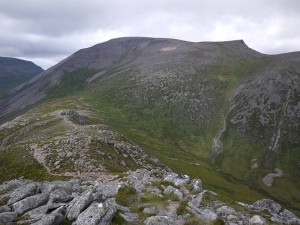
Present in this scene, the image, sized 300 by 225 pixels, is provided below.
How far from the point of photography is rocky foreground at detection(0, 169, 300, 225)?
28422mm

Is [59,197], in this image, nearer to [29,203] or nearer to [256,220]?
[29,203]

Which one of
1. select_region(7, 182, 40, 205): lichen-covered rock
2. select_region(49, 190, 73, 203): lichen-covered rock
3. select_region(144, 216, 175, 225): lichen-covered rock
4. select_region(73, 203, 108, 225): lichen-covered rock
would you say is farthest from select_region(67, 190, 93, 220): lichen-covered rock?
select_region(7, 182, 40, 205): lichen-covered rock

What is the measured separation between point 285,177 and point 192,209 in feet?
574

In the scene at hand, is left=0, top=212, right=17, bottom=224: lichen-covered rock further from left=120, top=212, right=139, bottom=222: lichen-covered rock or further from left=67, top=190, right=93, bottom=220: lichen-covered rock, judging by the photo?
left=120, top=212, right=139, bottom=222: lichen-covered rock

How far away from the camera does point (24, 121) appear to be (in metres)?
139

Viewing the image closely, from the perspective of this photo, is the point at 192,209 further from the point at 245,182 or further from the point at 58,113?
the point at 245,182

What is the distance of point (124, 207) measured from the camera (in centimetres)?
3350

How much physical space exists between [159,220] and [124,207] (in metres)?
5.25

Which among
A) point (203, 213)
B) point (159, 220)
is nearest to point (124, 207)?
point (159, 220)

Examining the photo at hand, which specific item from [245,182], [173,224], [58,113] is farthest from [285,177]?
[173,224]

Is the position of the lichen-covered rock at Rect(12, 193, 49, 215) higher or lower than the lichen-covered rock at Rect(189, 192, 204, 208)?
higher

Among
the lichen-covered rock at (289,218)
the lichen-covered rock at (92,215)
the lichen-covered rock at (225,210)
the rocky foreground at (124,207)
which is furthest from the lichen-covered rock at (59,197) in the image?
the lichen-covered rock at (289,218)

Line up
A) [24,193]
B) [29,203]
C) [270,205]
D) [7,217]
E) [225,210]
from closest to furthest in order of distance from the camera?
[7,217] → [29,203] → [225,210] → [24,193] → [270,205]

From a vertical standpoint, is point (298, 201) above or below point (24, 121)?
below
